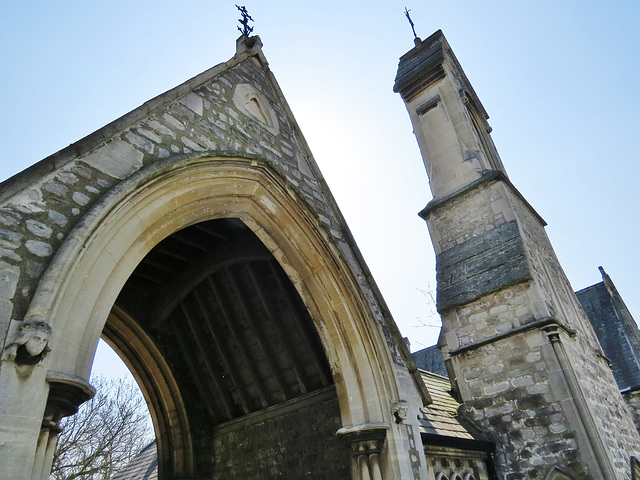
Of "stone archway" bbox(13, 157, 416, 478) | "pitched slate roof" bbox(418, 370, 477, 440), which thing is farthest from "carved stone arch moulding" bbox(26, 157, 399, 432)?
"pitched slate roof" bbox(418, 370, 477, 440)

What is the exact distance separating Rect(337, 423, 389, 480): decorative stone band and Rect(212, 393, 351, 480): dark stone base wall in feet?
3.12

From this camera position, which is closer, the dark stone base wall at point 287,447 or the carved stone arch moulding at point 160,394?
the dark stone base wall at point 287,447

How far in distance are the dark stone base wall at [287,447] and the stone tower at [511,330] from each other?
225 centimetres

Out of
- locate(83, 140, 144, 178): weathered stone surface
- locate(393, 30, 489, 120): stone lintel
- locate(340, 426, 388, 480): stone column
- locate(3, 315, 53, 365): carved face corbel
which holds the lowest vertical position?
locate(340, 426, 388, 480): stone column

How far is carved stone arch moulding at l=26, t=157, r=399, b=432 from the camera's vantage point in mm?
2374

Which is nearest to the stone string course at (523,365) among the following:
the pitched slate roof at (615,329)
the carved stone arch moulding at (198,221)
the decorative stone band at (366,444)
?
the carved stone arch moulding at (198,221)

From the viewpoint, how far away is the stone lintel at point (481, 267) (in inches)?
256

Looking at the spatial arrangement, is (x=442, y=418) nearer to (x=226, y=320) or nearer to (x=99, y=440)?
(x=226, y=320)

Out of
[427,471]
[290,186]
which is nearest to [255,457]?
[427,471]

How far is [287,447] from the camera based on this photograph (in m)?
5.21

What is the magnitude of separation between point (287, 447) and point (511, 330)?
3.30 m

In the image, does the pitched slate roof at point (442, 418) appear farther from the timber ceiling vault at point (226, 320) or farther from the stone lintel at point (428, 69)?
Result: the stone lintel at point (428, 69)

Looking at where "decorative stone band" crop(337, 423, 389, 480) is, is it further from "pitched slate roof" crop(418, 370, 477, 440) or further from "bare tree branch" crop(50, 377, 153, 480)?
"bare tree branch" crop(50, 377, 153, 480)

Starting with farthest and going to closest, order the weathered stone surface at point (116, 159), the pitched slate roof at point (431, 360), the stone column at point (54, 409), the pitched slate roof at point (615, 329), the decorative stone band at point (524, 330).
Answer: the pitched slate roof at point (431, 360), the pitched slate roof at point (615, 329), the decorative stone band at point (524, 330), the weathered stone surface at point (116, 159), the stone column at point (54, 409)
